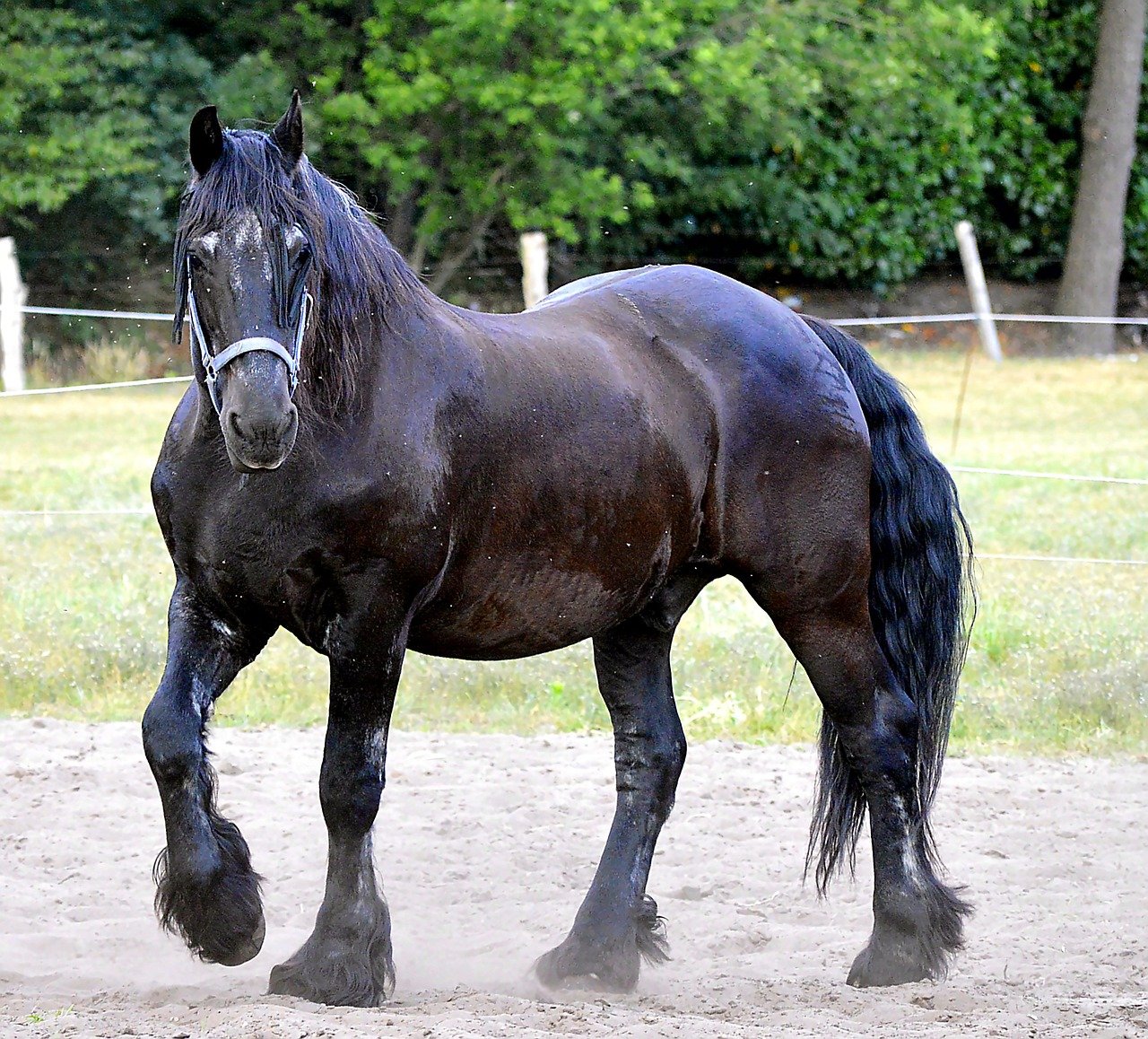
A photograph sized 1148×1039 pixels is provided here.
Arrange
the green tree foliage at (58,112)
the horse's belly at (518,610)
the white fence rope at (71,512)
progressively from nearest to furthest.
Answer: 1. the horse's belly at (518,610)
2. the white fence rope at (71,512)
3. the green tree foliage at (58,112)

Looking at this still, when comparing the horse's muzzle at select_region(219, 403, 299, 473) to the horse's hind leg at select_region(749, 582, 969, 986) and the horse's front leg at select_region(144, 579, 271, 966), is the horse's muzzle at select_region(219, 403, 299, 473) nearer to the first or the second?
the horse's front leg at select_region(144, 579, 271, 966)

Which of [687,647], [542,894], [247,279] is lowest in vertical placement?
[542,894]

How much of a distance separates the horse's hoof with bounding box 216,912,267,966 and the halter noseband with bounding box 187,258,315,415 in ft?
3.98

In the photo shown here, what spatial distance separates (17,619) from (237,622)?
4176 millimetres

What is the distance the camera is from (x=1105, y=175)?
18.3 metres

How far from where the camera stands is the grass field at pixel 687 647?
640cm

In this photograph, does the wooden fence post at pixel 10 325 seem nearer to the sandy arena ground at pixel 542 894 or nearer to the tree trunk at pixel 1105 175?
the sandy arena ground at pixel 542 894

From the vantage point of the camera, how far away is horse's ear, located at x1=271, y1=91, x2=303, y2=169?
315 cm

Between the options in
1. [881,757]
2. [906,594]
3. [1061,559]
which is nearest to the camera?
[881,757]

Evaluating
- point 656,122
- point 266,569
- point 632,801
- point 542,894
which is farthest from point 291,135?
point 656,122

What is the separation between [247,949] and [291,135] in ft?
5.99

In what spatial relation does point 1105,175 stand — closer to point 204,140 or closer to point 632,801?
point 632,801

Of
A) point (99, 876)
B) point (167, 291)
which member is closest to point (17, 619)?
point (99, 876)

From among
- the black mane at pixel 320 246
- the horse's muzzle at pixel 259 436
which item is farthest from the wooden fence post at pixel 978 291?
the horse's muzzle at pixel 259 436
